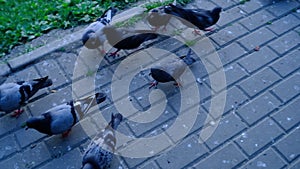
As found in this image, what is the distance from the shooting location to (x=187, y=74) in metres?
4.75

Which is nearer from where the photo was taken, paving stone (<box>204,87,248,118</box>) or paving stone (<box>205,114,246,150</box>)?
paving stone (<box>205,114,246,150</box>)

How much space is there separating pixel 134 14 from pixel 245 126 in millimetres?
2197

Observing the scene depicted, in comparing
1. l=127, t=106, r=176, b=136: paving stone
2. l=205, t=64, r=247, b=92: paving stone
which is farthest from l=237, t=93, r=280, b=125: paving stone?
l=127, t=106, r=176, b=136: paving stone

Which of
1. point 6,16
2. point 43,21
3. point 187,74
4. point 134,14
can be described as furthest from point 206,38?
point 6,16

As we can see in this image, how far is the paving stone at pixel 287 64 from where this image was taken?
4762mm

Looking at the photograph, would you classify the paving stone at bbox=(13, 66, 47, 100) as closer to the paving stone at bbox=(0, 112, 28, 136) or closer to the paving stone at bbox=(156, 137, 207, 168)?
the paving stone at bbox=(0, 112, 28, 136)

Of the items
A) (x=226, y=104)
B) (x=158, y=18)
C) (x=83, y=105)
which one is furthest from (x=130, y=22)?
(x=226, y=104)

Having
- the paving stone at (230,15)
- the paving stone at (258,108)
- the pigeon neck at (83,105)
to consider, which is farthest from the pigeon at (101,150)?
the paving stone at (230,15)

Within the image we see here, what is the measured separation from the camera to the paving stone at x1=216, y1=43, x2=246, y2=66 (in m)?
4.89

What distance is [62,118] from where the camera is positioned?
3982mm

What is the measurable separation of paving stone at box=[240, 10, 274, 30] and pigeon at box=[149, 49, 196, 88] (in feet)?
3.93

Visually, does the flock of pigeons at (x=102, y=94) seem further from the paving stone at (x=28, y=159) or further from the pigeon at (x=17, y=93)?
the paving stone at (x=28, y=159)

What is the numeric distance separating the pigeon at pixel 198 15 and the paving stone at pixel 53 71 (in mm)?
1542

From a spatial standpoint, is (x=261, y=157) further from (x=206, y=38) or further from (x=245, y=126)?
(x=206, y=38)
